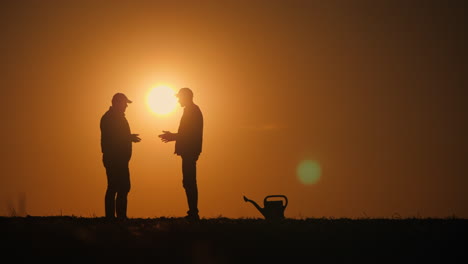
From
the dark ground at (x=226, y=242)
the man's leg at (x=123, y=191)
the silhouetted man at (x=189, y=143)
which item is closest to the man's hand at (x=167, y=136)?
the silhouetted man at (x=189, y=143)

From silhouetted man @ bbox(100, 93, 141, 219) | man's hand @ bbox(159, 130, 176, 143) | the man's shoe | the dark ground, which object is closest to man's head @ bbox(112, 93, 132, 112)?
silhouetted man @ bbox(100, 93, 141, 219)

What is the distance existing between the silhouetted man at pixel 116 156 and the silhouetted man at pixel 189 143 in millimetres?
1152

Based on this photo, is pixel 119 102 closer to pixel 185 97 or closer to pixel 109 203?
pixel 185 97

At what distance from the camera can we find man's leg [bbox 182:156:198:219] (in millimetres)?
15352

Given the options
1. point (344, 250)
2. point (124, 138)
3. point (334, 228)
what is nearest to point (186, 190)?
point (124, 138)

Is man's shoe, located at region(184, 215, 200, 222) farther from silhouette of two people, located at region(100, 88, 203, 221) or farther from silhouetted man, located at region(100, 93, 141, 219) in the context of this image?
silhouetted man, located at region(100, 93, 141, 219)

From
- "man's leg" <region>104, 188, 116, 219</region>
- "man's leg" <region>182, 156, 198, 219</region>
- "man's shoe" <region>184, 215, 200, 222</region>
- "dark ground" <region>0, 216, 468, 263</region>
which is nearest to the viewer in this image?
"dark ground" <region>0, 216, 468, 263</region>

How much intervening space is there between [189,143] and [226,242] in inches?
166

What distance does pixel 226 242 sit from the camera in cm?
1169

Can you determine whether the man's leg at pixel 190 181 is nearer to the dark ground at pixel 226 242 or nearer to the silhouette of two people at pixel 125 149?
the silhouette of two people at pixel 125 149

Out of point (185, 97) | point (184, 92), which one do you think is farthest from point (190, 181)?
point (184, 92)

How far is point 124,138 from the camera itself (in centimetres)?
1553

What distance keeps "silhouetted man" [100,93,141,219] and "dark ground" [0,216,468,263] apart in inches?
67.4

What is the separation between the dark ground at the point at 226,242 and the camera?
10812 mm
